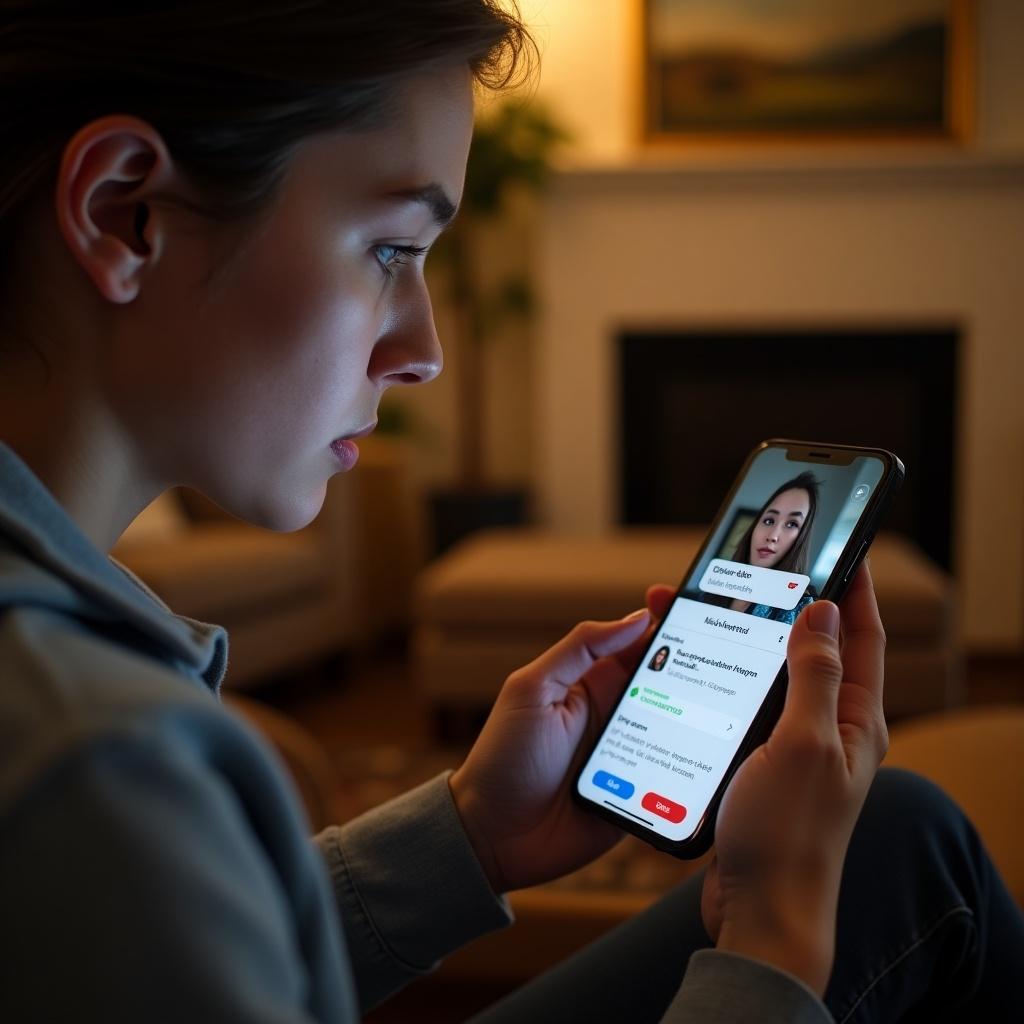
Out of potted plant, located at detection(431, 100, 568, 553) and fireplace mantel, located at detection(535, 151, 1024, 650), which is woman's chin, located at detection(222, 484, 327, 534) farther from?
fireplace mantel, located at detection(535, 151, 1024, 650)

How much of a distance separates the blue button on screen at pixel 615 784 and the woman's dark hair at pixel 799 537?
0.54 ft

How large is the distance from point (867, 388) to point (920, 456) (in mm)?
280

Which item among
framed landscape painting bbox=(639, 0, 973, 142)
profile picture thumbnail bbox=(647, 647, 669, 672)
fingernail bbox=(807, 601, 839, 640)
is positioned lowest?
profile picture thumbnail bbox=(647, 647, 669, 672)

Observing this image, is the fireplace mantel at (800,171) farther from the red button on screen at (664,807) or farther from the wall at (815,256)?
the red button on screen at (664,807)

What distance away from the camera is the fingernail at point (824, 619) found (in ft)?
1.97

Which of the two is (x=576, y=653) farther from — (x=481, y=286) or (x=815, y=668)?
(x=481, y=286)

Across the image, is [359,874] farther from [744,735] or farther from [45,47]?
[45,47]

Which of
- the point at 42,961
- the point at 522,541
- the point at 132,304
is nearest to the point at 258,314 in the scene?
the point at 132,304

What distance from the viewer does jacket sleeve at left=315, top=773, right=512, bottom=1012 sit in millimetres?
699

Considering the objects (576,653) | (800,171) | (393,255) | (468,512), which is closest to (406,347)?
(393,255)

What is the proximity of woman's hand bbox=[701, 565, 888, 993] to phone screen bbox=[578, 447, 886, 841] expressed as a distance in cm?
11

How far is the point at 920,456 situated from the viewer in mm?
3844

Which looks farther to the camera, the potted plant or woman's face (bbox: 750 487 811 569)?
the potted plant

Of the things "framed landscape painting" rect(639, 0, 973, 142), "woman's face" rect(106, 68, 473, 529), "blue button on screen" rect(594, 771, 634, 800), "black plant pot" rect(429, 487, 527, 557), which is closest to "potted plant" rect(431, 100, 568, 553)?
"black plant pot" rect(429, 487, 527, 557)
